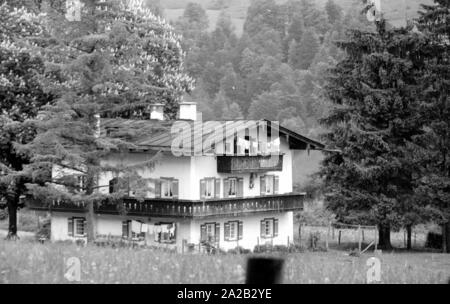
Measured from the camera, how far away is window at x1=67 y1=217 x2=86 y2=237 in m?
55.1

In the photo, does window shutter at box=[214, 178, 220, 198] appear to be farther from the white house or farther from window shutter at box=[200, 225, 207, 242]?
window shutter at box=[200, 225, 207, 242]

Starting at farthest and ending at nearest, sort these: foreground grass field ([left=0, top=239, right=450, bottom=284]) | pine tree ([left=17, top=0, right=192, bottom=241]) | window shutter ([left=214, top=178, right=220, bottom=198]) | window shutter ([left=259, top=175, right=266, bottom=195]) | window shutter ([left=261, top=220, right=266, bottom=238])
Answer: window shutter ([left=259, top=175, right=266, bottom=195]), window shutter ([left=261, top=220, right=266, bottom=238]), window shutter ([left=214, top=178, right=220, bottom=198]), pine tree ([left=17, top=0, right=192, bottom=241]), foreground grass field ([left=0, top=239, right=450, bottom=284])

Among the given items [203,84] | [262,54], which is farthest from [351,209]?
[262,54]

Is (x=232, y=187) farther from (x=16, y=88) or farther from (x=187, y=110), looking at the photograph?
(x=16, y=88)

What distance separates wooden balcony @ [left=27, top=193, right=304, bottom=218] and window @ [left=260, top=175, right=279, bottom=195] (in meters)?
1.07

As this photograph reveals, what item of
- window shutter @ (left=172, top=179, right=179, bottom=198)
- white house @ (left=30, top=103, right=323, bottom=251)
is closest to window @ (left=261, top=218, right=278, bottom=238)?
white house @ (left=30, top=103, right=323, bottom=251)

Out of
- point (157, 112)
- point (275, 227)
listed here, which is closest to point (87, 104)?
point (157, 112)

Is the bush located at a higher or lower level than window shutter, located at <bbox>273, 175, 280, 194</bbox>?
lower

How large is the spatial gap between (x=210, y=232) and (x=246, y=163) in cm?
439

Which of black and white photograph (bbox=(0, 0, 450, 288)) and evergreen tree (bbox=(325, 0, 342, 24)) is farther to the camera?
evergreen tree (bbox=(325, 0, 342, 24))

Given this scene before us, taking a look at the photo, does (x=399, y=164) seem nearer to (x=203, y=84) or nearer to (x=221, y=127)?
(x=221, y=127)

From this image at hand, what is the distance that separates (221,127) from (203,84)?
308 feet

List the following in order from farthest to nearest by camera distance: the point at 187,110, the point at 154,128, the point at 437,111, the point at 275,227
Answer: the point at 275,227 < the point at 187,110 < the point at 437,111 < the point at 154,128

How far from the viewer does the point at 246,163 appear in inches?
2108
